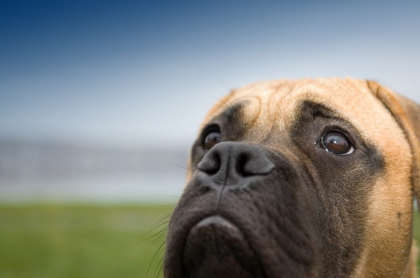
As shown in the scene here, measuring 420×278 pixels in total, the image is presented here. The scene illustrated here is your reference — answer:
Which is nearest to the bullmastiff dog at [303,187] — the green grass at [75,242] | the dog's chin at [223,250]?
the dog's chin at [223,250]

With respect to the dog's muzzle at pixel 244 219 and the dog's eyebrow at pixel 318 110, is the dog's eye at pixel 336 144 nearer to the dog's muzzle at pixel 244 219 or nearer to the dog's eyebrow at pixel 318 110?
the dog's eyebrow at pixel 318 110

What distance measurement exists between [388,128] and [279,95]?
91 centimetres

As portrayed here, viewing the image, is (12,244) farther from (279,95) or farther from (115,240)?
(279,95)

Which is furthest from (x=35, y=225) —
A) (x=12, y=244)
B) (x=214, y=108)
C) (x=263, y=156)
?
(x=263, y=156)

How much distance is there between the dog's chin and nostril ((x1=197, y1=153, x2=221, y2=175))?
29cm

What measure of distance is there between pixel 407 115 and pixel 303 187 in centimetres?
148

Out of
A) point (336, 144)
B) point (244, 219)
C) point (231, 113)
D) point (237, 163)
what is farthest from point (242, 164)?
point (231, 113)

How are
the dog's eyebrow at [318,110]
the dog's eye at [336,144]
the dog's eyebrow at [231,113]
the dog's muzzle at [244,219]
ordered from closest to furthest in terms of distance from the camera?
the dog's muzzle at [244,219]
the dog's eye at [336,144]
the dog's eyebrow at [318,110]
the dog's eyebrow at [231,113]

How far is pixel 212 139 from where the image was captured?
4266 millimetres

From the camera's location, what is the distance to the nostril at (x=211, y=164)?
3.00m

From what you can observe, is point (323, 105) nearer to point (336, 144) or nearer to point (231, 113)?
point (336, 144)

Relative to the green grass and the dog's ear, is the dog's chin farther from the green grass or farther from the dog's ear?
the dog's ear

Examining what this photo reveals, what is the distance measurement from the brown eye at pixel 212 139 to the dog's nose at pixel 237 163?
119 centimetres

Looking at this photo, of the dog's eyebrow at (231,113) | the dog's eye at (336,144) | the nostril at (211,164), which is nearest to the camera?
Answer: the nostril at (211,164)
